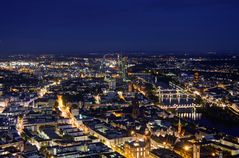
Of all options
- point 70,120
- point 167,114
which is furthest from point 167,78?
point 70,120

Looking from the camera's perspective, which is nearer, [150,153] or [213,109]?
[150,153]

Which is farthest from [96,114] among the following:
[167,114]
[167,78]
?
[167,78]

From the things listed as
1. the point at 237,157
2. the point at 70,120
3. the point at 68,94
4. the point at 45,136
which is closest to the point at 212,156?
the point at 237,157

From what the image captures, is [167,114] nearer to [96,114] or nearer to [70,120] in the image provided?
[96,114]

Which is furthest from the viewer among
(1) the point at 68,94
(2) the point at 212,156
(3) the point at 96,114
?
(1) the point at 68,94

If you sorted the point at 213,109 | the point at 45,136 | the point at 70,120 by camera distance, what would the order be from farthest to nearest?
the point at 213,109
the point at 70,120
the point at 45,136

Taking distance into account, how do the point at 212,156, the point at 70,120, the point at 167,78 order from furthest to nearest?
the point at 167,78 < the point at 70,120 < the point at 212,156

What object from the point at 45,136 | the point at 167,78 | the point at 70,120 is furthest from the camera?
the point at 167,78

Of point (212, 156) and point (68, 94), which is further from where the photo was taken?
point (68, 94)

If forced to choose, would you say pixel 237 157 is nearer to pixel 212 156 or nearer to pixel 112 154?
pixel 212 156
